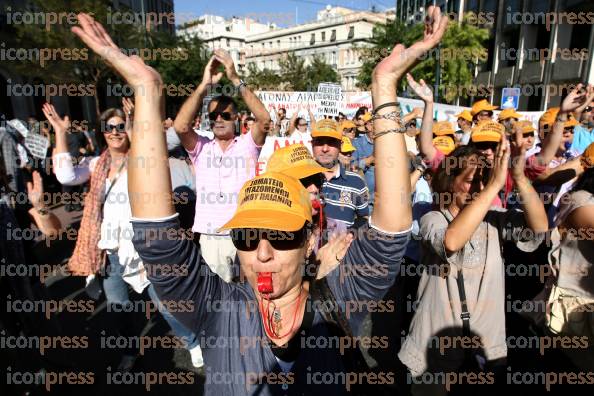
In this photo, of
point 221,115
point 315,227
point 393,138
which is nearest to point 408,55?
point 393,138

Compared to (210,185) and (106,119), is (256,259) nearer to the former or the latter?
(210,185)

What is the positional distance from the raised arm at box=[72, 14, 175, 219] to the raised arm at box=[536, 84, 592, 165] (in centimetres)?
348

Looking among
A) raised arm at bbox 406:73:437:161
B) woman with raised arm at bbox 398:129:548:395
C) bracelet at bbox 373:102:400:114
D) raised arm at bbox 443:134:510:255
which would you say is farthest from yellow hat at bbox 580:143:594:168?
bracelet at bbox 373:102:400:114

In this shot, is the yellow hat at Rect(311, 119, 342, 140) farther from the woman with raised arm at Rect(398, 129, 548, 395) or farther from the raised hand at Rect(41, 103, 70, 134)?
the raised hand at Rect(41, 103, 70, 134)

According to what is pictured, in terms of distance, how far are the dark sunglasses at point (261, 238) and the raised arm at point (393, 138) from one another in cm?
34

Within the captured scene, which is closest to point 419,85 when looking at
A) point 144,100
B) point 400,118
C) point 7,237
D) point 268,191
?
point 400,118

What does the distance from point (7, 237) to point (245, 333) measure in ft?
7.19

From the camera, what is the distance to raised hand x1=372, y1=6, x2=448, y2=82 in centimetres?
127

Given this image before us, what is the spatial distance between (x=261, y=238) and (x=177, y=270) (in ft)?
0.98

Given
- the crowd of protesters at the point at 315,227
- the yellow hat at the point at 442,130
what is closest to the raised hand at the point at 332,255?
the crowd of protesters at the point at 315,227

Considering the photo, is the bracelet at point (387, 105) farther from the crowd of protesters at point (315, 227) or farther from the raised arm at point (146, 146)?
the raised arm at point (146, 146)

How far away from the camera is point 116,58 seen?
1.21m

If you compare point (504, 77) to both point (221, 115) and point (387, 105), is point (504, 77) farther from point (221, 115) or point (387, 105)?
point (387, 105)

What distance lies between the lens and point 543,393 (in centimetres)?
314
